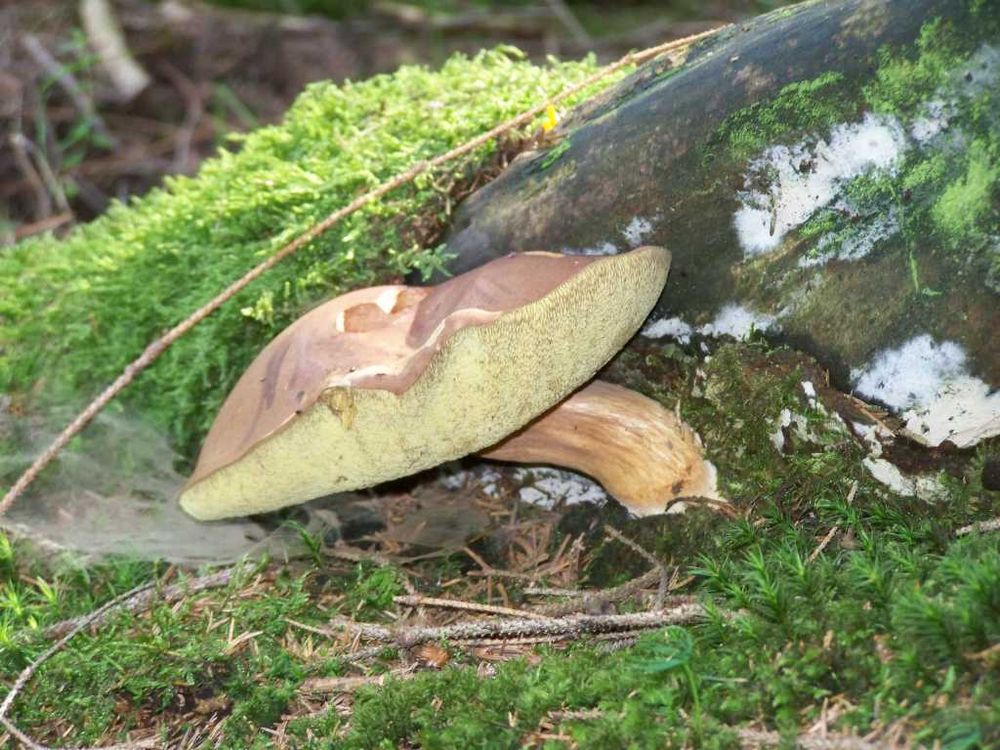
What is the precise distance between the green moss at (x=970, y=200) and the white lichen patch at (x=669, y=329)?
596 millimetres

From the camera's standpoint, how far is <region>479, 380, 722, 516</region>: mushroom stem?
2.23 meters

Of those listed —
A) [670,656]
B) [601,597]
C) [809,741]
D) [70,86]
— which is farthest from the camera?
[70,86]

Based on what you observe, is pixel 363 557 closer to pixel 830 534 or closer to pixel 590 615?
pixel 590 615

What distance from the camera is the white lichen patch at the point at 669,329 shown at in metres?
2.21

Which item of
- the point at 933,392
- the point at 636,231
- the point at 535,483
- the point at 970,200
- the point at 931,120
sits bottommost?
the point at 535,483

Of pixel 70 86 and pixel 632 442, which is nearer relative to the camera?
pixel 632 442

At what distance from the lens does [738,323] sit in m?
2.11

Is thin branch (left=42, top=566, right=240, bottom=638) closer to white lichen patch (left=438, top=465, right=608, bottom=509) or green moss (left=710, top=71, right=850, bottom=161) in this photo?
white lichen patch (left=438, top=465, right=608, bottom=509)

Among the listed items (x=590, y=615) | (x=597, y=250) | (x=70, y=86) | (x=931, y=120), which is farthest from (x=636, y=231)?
(x=70, y=86)

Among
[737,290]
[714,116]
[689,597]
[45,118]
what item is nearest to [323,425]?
[689,597]

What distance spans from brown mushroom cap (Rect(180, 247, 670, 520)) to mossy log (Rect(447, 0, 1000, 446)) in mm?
216

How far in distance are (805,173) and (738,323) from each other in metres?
0.36

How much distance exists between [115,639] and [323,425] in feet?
2.89

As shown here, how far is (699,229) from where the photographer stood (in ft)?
6.90
